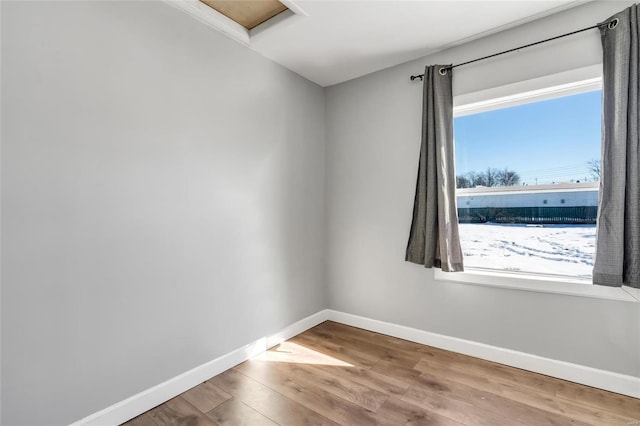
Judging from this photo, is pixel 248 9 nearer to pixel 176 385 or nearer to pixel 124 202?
pixel 124 202

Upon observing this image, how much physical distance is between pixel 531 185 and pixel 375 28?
1667mm

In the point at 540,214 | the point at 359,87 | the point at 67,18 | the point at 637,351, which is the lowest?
the point at 637,351

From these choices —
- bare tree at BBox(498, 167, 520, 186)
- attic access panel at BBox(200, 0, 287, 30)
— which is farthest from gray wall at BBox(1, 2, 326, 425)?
bare tree at BBox(498, 167, 520, 186)

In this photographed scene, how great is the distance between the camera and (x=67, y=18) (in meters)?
1.52

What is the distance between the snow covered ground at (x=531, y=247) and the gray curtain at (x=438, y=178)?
0.23m

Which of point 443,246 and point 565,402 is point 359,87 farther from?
point 565,402

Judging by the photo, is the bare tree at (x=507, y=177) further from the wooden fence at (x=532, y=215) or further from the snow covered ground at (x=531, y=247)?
the snow covered ground at (x=531, y=247)

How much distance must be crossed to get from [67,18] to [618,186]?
128 inches

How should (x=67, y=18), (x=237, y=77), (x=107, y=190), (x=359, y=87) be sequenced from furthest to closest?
(x=359, y=87) → (x=237, y=77) → (x=107, y=190) → (x=67, y=18)

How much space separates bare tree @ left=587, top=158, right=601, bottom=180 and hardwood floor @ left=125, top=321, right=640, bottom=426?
4.63 feet

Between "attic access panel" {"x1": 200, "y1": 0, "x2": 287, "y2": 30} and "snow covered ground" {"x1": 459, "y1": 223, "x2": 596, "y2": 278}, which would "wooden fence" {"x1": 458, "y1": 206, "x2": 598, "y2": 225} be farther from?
"attic access panel" {"x1": 200, "y1": 0, "x2": 287, "y2": 30}

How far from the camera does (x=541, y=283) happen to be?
213 centimetres

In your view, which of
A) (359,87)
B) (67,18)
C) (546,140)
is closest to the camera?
(67,18)

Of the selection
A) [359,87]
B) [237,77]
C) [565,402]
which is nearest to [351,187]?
[359,87]
